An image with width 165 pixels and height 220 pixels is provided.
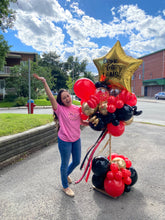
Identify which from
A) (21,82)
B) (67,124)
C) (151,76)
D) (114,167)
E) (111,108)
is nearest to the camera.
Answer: (111,108)

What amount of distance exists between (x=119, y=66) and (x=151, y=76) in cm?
4059

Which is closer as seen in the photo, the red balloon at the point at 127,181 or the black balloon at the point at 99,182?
the red balloon at the point at 127,181

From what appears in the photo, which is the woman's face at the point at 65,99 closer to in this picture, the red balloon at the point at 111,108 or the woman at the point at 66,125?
the woman at the point at 66,125

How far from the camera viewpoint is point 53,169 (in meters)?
3.48

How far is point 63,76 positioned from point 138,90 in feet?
65.9

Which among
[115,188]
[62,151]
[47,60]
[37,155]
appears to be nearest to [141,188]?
[115,188]

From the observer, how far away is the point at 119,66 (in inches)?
97.6

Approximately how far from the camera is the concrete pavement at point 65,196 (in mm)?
2199

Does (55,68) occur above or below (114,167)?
above

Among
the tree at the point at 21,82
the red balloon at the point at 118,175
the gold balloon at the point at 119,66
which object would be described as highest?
the tree at the point at 21,82

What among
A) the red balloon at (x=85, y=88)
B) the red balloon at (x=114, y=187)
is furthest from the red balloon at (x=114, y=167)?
the red balloon at (x=85, y=88)

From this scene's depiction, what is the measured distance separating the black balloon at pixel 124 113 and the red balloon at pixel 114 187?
0.96m

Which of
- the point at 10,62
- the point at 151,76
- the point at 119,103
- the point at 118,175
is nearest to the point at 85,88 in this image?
the point at 119,103

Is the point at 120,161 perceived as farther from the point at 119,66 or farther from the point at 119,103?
the point at 119,66
